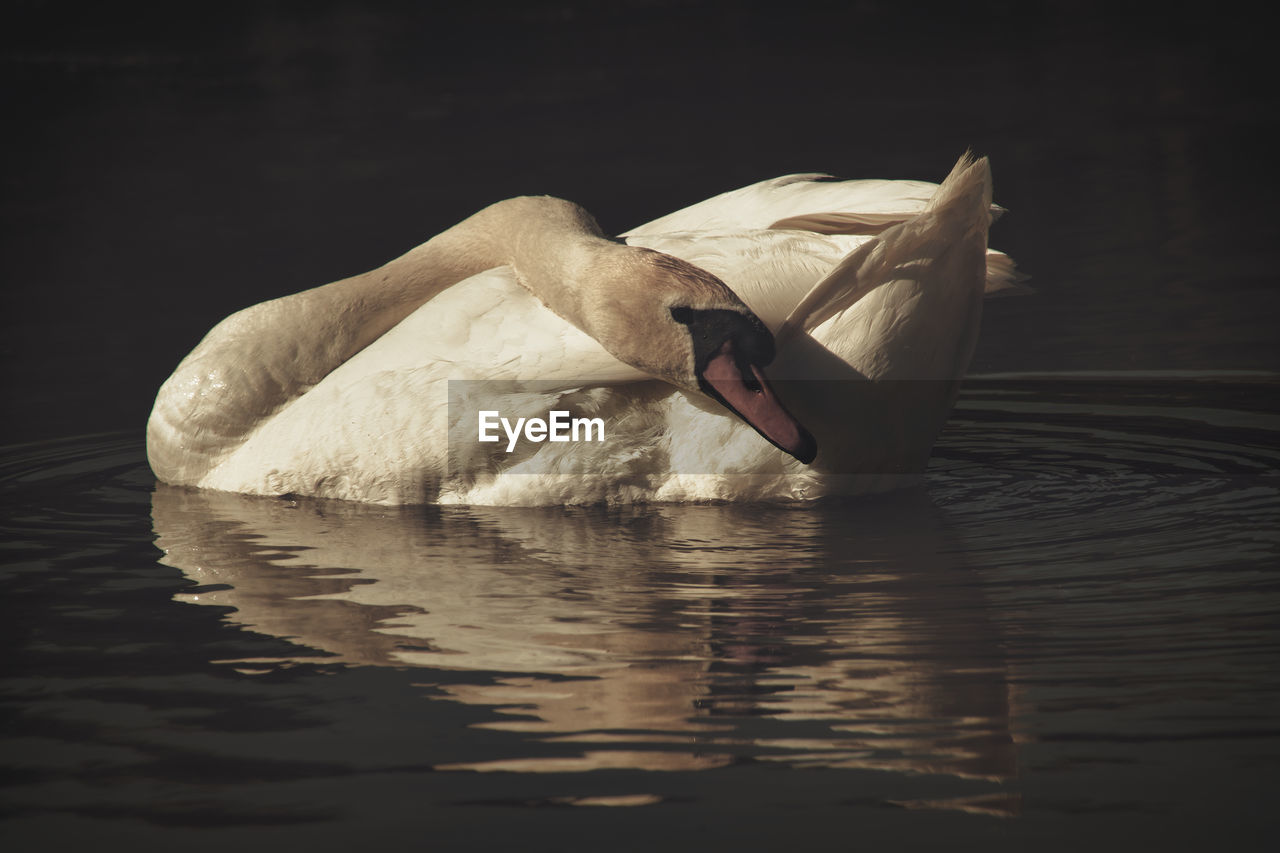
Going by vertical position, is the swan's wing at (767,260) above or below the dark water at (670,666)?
above

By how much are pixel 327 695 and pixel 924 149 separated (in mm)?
12188

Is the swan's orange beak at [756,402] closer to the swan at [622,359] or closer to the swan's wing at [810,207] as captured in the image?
the swan at [622,359]

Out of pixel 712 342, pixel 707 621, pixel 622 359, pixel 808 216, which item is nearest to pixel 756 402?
pixel 712 342

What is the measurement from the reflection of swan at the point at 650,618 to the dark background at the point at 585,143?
8.82ft

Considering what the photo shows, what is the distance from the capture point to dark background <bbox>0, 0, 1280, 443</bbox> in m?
9.24

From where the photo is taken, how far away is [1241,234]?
1063 cm

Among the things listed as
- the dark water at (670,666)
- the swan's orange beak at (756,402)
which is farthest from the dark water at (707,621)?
the swan's orange beak at (756,402)

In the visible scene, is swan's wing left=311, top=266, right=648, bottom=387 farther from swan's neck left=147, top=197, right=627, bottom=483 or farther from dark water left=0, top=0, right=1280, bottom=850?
dark water left=0, top=0, right=1280, bottom=850

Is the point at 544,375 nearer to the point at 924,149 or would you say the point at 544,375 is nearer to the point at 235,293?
the point at 235,293

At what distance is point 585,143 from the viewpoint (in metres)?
16.8

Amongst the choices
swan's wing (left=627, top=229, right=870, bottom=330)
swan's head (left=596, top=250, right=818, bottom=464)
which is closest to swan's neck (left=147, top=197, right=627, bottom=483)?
swan's wing (left=627, top=229, right=870, bottom=330)

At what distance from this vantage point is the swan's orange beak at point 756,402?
4.67 metres

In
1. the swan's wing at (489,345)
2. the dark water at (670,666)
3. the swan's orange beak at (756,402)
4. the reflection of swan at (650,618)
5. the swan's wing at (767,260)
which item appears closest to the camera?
the dark water at (670,666)

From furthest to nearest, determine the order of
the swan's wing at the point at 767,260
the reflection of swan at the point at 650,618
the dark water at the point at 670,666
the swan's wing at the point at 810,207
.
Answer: the swan's wing at the point at 810,207 → the swan's wing at the point at 767,260 → the reflection of swan at the point at 650,618 → the dark water at the point at 670,666
